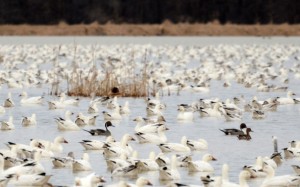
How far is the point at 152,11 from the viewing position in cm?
7406

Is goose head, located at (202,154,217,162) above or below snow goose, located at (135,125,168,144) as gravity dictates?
above

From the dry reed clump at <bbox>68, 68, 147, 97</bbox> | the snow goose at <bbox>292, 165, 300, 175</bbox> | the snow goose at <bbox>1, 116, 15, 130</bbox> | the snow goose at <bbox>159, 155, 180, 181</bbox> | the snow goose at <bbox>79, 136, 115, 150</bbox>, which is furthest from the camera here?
the dry reed clump at <bbox>68, 68, 147, 97</bbox>

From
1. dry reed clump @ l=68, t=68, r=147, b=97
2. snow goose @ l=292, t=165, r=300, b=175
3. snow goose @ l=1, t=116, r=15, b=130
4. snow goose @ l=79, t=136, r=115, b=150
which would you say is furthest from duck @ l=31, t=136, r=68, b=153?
dry reed clump @ l=68, t=68, r=147, b=97

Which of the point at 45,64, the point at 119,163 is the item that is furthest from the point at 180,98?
the point at 45,64

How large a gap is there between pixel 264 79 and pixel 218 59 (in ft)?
34.9

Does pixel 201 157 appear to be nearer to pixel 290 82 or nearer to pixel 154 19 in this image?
pixel 290 82

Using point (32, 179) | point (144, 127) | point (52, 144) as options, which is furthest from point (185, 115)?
point (32, 179)

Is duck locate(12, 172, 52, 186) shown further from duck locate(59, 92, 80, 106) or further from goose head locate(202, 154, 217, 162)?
duck locate(59, 92, 80, 106)

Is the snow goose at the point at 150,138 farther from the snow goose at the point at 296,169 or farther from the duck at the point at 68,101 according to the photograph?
the duck at the point at 68,101

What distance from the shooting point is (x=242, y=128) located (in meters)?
17.2

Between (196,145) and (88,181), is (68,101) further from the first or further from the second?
(88,181)

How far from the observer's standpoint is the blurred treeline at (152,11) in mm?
71625

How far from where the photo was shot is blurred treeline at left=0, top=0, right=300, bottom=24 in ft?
235

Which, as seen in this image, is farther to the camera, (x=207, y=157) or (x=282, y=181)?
(x=207, y=157)
